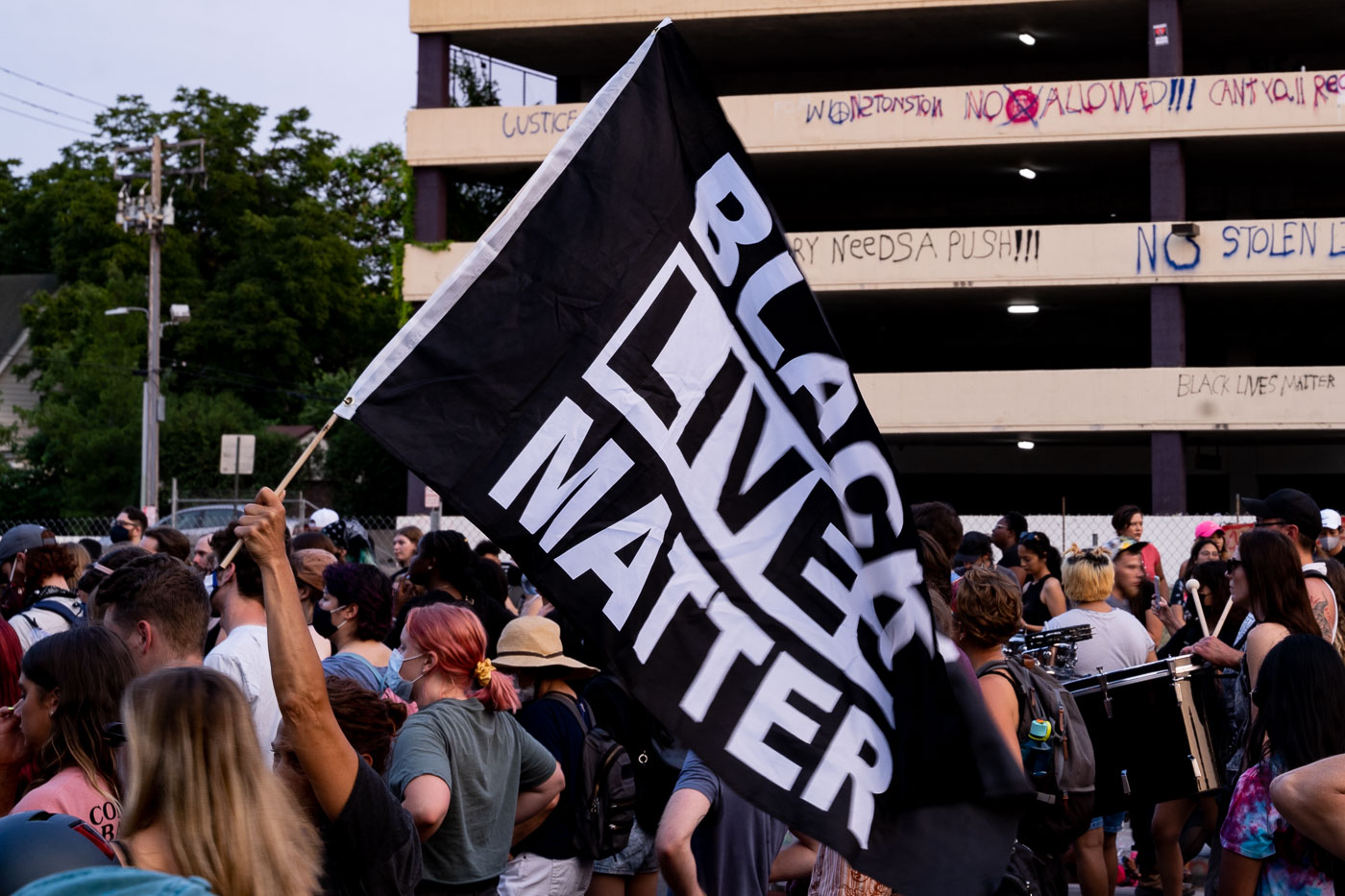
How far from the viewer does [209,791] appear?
2459 millimetres

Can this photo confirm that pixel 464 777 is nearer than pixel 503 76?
Yes

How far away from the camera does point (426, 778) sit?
4.13 metres

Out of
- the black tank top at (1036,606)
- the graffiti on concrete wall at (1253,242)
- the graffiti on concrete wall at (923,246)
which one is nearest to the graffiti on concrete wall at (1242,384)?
the graffiti on concrete wall at (1253,242)

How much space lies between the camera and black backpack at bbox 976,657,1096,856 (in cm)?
538

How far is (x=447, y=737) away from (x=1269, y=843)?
255 cm

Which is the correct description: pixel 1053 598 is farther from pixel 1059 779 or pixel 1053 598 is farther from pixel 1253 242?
pixel 1253 242

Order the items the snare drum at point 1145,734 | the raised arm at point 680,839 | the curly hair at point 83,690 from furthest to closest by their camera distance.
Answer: the snare drum at point 1145,734 < the raised arm at point 680,839 < the curly hair at point 83,690

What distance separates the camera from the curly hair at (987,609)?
499 centimetres

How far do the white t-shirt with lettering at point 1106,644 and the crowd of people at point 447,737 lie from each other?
1 cm

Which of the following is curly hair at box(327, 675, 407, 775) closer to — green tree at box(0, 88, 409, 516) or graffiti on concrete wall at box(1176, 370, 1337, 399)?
graffiti on concrete wall at box(1176, 370, 1337, 399)

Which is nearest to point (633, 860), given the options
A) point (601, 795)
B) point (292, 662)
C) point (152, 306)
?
point (601, 795)

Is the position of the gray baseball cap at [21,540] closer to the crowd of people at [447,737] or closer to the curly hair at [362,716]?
the crowd of people at [447,737]

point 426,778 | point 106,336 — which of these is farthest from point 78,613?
point 106,336

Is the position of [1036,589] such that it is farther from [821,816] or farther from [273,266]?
[273,266]
